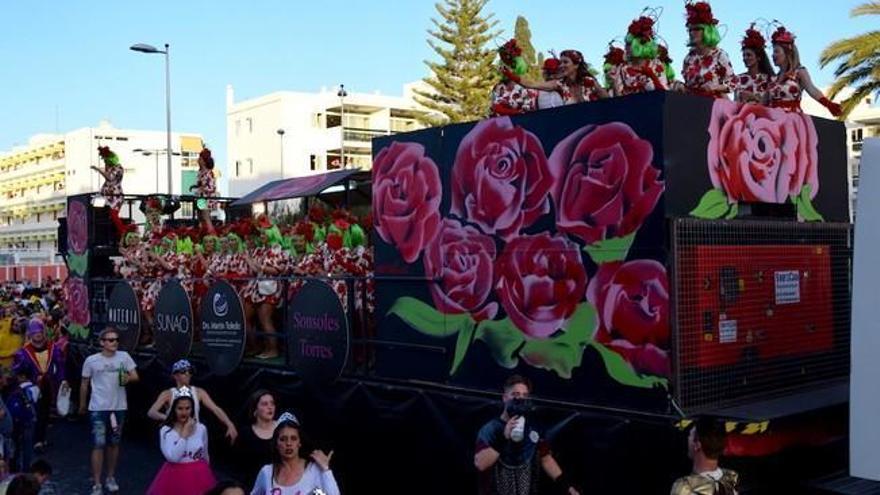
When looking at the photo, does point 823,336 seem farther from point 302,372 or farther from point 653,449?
point 302,372

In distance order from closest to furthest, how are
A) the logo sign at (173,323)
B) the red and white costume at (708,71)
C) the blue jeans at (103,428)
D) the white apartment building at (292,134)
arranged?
1. the red and white costume at (708,71)
2. the blue jeans at (103,428)
3. the logo sign at (173,323)
4. the white apartment building at (292,134)

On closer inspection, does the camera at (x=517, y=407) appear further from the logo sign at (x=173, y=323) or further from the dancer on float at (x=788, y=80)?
the logo sign at (x=173, y=323)

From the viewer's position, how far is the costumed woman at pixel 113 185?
13211mm

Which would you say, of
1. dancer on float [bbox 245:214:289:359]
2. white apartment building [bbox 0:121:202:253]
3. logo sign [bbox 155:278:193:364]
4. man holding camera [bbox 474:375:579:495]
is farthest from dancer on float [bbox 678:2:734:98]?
white apartment building [bbox 0:121:202:253]

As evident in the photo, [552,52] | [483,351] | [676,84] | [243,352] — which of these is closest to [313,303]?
[243,352]

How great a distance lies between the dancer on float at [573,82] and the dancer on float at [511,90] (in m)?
0.45

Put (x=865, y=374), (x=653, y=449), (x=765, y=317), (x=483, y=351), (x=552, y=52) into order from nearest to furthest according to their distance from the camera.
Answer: (x=865, y=374) < (x=653, y=449) < (x=765, y=317) < (x=483, y=351) < (x=552, y=52)

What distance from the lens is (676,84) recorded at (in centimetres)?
783

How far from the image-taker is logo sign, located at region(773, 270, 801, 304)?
6.66 m

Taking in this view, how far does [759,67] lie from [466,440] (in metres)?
3.78

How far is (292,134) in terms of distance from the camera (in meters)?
70.5

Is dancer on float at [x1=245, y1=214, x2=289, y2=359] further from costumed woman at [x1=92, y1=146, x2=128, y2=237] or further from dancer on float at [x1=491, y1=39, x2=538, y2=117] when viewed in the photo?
costumed woman at [x1=92, y1=146, x2=128, y2=237]

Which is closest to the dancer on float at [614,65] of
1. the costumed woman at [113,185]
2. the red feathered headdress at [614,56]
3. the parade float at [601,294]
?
the red feathered headdress at [614,56]

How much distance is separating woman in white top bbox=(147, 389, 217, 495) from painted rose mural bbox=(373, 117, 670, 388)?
1932 mm
